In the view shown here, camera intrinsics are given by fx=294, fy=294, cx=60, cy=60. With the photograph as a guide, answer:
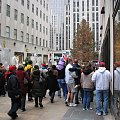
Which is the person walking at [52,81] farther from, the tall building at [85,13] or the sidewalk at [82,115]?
the tall building at [85,13]

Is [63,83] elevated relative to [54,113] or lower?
elevated

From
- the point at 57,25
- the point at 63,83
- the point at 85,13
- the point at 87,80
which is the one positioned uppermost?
the point at 85,13

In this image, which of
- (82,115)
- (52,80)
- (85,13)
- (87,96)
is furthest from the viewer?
(85,13)

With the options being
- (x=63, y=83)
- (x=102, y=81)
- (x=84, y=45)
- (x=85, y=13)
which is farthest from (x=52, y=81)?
(x=85, y=13)

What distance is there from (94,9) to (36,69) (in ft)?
438

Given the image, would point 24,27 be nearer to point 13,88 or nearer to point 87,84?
point 87,84

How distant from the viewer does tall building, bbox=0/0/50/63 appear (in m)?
39.9

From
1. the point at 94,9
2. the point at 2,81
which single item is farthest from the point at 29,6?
the point at 94,9

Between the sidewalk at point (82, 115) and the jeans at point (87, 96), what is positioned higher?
the jeans at point (87, 96)

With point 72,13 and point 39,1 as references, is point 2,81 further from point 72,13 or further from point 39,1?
point 72,13

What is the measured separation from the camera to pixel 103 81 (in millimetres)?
9539

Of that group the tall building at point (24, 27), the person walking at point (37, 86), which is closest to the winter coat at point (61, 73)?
the person walking at point (37, 86)

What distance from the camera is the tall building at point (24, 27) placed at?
131 ft

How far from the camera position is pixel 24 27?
47.8 metres
